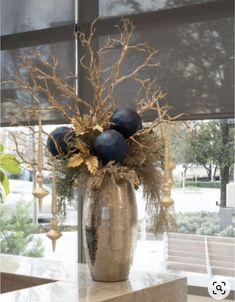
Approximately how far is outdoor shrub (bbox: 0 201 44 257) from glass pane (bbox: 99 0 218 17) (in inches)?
62.4

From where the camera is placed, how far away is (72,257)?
3.69m

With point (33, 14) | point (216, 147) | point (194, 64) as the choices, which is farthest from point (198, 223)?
point (33, 14)

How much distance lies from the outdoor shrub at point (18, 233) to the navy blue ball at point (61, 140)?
2.05 meters

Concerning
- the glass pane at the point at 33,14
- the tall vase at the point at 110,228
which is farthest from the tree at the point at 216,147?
the glass pane at the point at 33,14

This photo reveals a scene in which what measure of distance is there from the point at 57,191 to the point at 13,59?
220cm

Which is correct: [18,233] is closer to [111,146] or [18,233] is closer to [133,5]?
[133,5]

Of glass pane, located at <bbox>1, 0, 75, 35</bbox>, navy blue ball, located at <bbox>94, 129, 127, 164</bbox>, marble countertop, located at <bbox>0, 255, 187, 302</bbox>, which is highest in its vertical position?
glass pane, located at <bbox>1, 0, 75, 35</bbox>

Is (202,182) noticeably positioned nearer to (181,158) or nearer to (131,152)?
(181,158)

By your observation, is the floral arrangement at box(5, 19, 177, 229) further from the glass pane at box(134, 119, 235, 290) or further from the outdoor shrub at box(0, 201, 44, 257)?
the outdoor shrub at box(0, 201, 44, 257)

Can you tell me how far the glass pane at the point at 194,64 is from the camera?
10.1 ft

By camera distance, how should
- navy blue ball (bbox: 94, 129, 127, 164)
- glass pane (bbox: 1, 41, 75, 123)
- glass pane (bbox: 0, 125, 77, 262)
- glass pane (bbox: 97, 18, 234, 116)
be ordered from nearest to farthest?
navy blue ball (bbox: 94, 129, 127, 164) → glass pane (bbox: 97, 18, 234, 116) → glass pane (bbox: 1, 41, 75, 123) → glass pane (bbox: 0, 125, 77, 262)

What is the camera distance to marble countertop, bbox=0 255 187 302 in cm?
171

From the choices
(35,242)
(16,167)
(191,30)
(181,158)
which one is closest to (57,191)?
(16,167)

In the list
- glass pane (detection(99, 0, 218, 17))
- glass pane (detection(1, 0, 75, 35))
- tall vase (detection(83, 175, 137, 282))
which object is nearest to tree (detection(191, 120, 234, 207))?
glass pane (detection(99, 0, 218, 17))
